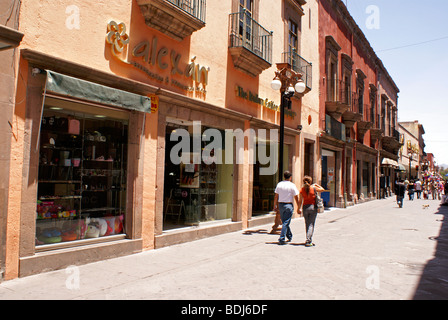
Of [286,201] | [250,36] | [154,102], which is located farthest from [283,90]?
[154,102]

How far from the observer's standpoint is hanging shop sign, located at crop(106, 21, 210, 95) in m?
7.29

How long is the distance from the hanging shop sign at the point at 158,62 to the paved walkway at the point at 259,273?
3.79m

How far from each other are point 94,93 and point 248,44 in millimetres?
6374

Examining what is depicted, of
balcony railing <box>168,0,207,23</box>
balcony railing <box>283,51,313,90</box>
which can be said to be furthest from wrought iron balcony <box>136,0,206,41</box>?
balcony railing <box>283,51,313,90</box>

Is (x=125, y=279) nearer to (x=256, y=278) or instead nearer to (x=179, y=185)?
(x=256, y=278)

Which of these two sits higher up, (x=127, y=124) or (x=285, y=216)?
(x=127, y=124)

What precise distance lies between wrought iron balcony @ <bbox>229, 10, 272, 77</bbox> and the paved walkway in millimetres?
5160

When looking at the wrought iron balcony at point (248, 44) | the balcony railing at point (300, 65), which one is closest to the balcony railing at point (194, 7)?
the wrought iron balcony at point (248, 44)

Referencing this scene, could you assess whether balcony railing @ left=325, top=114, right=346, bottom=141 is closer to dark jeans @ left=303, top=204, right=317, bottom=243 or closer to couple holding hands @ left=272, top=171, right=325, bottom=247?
couple holding hands @ left=272, top=171, right=325, bottom=247

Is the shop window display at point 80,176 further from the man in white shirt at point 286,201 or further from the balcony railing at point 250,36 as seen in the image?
the balcony railing at point 250,36

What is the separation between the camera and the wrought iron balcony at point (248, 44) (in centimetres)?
1090

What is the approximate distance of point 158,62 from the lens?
830 cm

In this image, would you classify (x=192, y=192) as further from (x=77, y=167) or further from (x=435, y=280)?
(x=435, y=280)

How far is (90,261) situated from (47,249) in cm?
81
